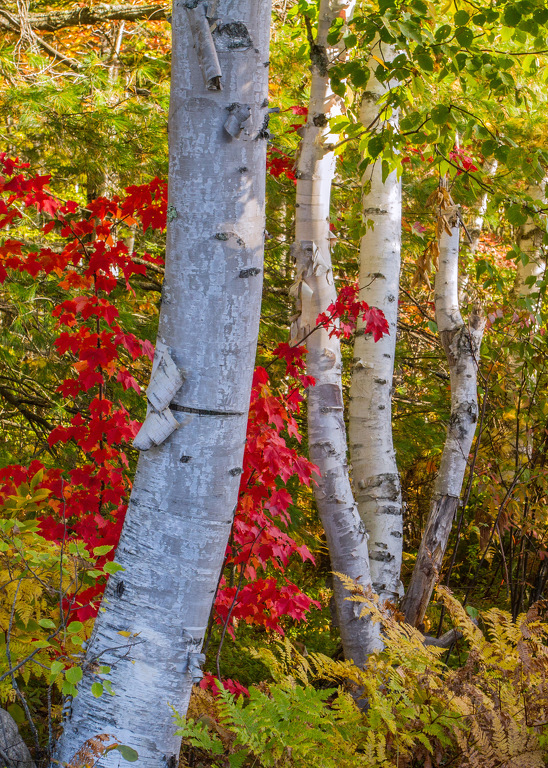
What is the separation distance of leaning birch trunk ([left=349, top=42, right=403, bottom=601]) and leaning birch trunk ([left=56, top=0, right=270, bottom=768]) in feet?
5.30

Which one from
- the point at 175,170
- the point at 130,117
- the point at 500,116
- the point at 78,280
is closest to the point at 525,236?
the point at 500,116

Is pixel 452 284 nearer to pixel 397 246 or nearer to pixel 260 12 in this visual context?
pixel 397 246

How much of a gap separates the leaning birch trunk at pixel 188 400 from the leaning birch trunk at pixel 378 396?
162 cm

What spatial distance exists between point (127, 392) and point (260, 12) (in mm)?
2638

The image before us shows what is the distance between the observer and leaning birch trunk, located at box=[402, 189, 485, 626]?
322 cm

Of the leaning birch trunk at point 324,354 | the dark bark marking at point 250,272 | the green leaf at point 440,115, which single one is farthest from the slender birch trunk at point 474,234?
the dark bark marking at point 250,272

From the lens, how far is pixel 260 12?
4.85 ft

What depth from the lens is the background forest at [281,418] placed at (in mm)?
1691

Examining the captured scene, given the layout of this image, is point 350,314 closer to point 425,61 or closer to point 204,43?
point 425,61

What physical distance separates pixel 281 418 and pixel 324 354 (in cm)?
44

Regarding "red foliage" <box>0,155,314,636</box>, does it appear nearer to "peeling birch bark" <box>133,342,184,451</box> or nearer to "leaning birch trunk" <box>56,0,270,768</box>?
"leaning birch trunk" <box>56,0,270,768</box>

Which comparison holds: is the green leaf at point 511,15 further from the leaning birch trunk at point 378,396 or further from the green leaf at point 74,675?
the green leaf at point 74,675

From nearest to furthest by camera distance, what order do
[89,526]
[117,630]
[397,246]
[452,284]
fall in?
[117,630] < [89,526] < [397,246] < [452,284]

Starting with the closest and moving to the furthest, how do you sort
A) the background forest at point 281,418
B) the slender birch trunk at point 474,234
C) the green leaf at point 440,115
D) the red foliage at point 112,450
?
the background forest at point 281,418 < the green leaf at point 440,115 < the red foliage at point 112,450 < the slender birch trunk at point 474,234
